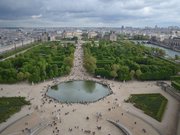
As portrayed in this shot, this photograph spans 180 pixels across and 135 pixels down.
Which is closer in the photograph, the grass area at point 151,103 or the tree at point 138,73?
the grass area at point 151,103

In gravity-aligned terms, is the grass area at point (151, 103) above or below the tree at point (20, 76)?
below

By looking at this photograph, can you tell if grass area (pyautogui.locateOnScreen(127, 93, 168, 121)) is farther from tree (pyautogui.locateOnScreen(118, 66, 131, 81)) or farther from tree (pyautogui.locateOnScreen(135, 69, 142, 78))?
tree (pyautogui.locateOnScreen(135, 69, 142, 78))

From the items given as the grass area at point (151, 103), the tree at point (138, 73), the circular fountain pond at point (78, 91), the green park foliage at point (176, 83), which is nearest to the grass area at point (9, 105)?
the circular fountain pond at point (78, 91)

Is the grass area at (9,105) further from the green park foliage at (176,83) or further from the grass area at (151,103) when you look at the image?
the green park foliage at (176,83)

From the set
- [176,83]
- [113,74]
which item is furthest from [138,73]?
[176,83]

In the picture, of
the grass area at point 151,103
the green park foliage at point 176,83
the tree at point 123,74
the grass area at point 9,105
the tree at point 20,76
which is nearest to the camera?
the grass area at point 9,105

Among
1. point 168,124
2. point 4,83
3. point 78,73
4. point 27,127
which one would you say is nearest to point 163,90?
point 168,124
